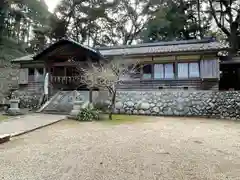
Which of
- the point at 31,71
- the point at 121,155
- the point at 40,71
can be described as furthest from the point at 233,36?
the point at 121,155

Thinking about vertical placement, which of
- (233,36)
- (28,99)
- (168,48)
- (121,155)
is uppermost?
(233,36)

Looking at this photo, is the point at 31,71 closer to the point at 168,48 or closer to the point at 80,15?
the point at 168,48

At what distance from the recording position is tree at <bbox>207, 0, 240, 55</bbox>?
23.6 meters

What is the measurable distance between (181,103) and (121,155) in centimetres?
871

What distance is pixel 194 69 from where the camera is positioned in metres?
14.1

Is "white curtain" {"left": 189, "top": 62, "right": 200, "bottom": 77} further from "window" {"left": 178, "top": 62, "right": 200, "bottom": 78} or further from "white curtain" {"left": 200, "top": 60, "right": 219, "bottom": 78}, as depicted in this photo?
"white curtain" {"left": 200, "top": 60, "right": 219, "bottom": 78}

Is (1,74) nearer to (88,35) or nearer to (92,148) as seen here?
(88,35)

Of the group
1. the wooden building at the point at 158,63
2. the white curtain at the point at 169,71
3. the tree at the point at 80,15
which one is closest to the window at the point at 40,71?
the wooden building at the point at 158,63

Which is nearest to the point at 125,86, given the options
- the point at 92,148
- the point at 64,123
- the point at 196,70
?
the point at 196,70

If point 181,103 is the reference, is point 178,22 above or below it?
above

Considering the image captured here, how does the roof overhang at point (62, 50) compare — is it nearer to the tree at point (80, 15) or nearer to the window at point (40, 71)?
the window at point (40, 71)

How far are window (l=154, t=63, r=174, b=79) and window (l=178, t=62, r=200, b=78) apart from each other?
52 centimetres

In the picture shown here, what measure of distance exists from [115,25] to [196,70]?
17571mm

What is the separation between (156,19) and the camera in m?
25.4
